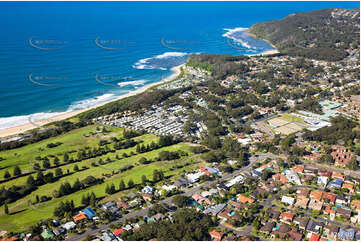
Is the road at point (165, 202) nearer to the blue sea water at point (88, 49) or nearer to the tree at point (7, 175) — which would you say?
the tree at point (7, 175)

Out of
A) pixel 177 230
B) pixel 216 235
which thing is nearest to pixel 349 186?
pixel 216 235

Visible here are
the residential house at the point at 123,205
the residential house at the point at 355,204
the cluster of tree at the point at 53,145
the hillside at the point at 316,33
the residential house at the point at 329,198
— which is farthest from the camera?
the hillside at the point at 316,33

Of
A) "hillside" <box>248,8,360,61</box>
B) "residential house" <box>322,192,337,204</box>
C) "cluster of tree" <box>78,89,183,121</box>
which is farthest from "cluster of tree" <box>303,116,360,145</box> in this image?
"hillside" <box>248,8,360,61</box>

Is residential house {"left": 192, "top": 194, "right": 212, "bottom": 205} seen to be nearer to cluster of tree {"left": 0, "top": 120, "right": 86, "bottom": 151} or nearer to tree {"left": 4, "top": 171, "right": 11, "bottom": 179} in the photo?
tree {"left": 4, "top": 171, "right": 11, "bottom": 179}

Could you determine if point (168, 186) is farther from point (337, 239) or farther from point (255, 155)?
point (337, 239)

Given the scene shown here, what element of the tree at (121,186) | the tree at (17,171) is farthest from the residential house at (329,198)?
the tree at (17,171)
